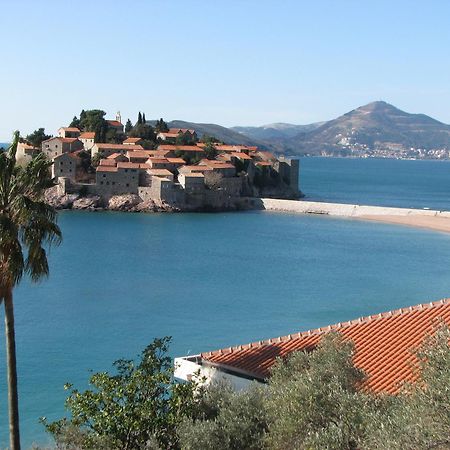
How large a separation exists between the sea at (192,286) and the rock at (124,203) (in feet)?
14.4

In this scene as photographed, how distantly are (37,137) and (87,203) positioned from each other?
1571cm

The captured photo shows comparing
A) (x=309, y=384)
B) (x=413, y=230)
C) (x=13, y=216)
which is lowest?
(x=413, y=230)

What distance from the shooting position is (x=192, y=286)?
3466 cm

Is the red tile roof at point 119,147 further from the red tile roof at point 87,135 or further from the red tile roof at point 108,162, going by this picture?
the red tile roof at point 87,135

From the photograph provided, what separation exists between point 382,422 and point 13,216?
15.7ft

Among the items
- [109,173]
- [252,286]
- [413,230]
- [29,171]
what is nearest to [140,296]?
[252,286]

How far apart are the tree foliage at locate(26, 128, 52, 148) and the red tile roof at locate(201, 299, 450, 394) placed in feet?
222

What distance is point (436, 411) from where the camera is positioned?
6.93 meters

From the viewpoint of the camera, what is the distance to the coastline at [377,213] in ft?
206

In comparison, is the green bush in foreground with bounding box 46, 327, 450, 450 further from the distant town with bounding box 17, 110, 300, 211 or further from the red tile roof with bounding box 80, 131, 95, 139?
the red tile roof with bounding box 80, 131, 95, 139

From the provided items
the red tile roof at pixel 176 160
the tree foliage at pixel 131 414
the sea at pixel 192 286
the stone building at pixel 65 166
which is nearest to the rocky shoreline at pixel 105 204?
the stone building at pixel 65 166

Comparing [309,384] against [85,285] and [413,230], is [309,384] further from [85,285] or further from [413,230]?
[413,230]

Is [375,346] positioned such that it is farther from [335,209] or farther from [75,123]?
[75,123]

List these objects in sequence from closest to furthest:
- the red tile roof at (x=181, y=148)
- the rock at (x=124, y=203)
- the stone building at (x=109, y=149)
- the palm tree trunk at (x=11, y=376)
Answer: the palm tree trunk at (x=11, y=376) → the rock at (x=124, y=203) → the stone building at (x=109, y=149) → the red tile roof at (x=181, y=148)
